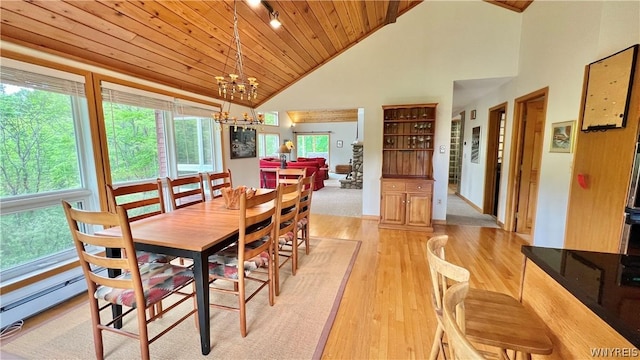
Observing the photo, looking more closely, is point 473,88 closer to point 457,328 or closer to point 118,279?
point 457,328

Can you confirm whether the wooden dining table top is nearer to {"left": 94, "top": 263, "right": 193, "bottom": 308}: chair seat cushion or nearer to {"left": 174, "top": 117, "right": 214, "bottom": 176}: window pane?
{"left": 94, "top": 263, "right": 193, "bottom": 308}: chair seat cushion

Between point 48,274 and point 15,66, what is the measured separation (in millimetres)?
1730

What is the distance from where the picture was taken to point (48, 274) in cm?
228

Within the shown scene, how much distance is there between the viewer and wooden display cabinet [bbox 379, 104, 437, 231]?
407 centimetres

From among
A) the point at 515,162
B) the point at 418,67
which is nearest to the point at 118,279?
the point at 418,67

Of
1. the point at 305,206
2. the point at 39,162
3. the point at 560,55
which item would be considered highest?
the point at 560,55

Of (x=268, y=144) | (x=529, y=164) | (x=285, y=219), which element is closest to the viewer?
(x=285, y=219)

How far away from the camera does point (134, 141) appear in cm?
319

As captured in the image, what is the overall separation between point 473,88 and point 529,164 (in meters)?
1.67

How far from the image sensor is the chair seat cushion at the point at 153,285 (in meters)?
1.52

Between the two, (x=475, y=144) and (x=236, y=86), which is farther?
(x=475, y=144)

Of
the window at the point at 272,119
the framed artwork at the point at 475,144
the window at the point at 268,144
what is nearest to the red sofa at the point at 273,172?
the window at the point at 268,144

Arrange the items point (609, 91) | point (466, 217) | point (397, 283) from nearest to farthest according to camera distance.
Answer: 1. point (609, 91)
2. point (397, 283)
3. point (466, 217)

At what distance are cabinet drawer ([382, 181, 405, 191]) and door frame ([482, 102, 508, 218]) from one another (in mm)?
2029
